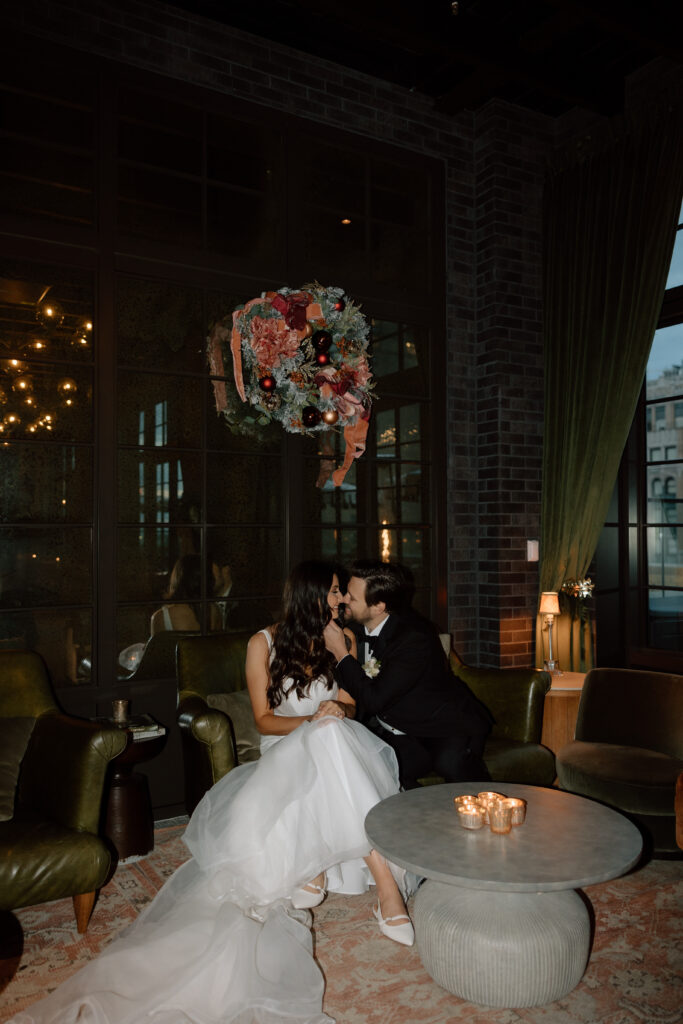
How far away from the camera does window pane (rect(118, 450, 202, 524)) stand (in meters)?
3.86

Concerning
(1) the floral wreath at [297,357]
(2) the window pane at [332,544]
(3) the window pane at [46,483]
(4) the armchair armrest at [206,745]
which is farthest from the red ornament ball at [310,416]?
(4) the armchair armrest at [206,745]

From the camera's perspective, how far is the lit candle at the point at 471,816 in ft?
7.68

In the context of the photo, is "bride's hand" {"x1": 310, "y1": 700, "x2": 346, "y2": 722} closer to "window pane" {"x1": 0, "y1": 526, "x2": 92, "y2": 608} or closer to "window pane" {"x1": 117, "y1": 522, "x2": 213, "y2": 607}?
"window pane" {"x1": 117, "y1": 522, "x2": 213, "y2": 607}

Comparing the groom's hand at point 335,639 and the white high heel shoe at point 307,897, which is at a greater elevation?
the groom's hand at point 335,639

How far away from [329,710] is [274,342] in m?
1.83

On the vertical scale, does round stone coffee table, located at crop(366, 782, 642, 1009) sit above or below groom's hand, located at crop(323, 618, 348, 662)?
below

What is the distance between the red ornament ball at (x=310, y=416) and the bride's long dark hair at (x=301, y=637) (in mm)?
1088

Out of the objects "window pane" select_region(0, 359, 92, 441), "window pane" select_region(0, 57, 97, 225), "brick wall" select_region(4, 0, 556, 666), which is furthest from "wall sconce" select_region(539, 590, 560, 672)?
"window pane" select_region(0, 57, 97, 225)

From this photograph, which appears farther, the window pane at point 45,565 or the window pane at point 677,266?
the window pane at point 677,266

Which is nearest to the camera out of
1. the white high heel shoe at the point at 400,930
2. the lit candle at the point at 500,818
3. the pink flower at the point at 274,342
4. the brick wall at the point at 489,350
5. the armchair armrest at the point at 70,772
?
the lit candle at the point at 500,818

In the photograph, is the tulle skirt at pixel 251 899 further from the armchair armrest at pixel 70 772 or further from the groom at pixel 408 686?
the armchair armrest at pixel 70 772

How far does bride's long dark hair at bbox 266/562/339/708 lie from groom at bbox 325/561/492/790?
0.20 ft

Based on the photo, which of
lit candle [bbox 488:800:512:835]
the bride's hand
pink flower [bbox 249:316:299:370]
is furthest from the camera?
pink flower [bbox 249:316:299:370]

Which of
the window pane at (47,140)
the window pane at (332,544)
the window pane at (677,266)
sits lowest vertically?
the window pane at (332,544)
